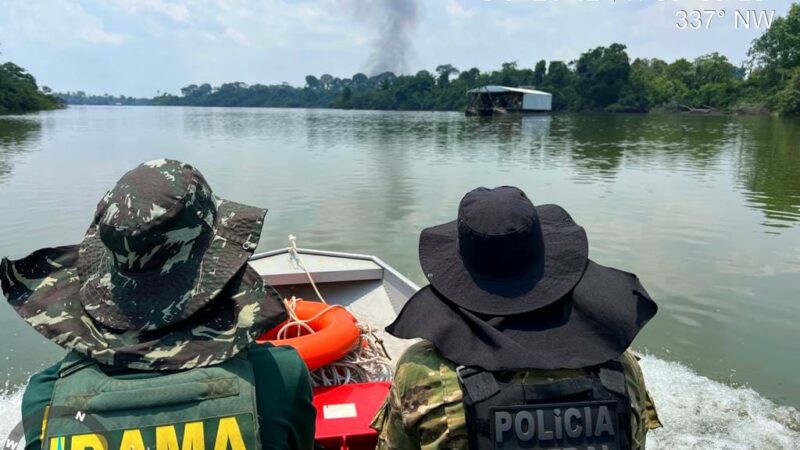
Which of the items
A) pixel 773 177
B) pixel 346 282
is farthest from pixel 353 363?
pixel 773 177

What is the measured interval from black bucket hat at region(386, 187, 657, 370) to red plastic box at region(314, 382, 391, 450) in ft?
3.92

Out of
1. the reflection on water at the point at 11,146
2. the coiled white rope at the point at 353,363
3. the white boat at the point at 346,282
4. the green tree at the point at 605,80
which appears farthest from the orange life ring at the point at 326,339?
the green tree at the point at 605,80

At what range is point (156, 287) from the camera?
1235 mm

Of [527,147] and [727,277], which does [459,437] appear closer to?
[727,277]

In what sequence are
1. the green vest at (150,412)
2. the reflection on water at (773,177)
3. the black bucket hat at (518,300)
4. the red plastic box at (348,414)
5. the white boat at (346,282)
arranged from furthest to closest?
the reflection on water at (773,177), the white boat at (346,282), the red plastic box at (348,414), the black bucket hat at (518,300), the green vest at (150,412)

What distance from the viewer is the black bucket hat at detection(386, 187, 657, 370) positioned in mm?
1238

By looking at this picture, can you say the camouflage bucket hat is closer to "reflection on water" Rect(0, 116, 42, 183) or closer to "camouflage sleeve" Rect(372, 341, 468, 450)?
"camouflage sleeve" Rect(372, 341, 468, 450)

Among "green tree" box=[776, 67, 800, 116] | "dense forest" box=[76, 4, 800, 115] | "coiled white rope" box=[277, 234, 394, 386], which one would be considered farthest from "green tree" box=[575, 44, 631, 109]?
"coiled white rope" box=[277, 234, 394, 386]

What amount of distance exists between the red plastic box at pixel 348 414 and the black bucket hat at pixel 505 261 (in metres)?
1.26

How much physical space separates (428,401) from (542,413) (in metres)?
0.25

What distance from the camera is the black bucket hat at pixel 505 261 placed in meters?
1.30

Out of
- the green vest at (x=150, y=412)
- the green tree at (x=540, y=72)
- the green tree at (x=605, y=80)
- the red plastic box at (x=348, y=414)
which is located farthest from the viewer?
the green tree at (x=540, y=72)

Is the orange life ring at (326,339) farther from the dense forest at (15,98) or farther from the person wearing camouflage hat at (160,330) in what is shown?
the dense forest at (15,98)

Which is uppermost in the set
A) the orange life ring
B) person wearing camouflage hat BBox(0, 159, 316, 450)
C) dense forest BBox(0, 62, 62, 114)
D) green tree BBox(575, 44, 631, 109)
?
green tree BBox(575, 44, 631, 109)
